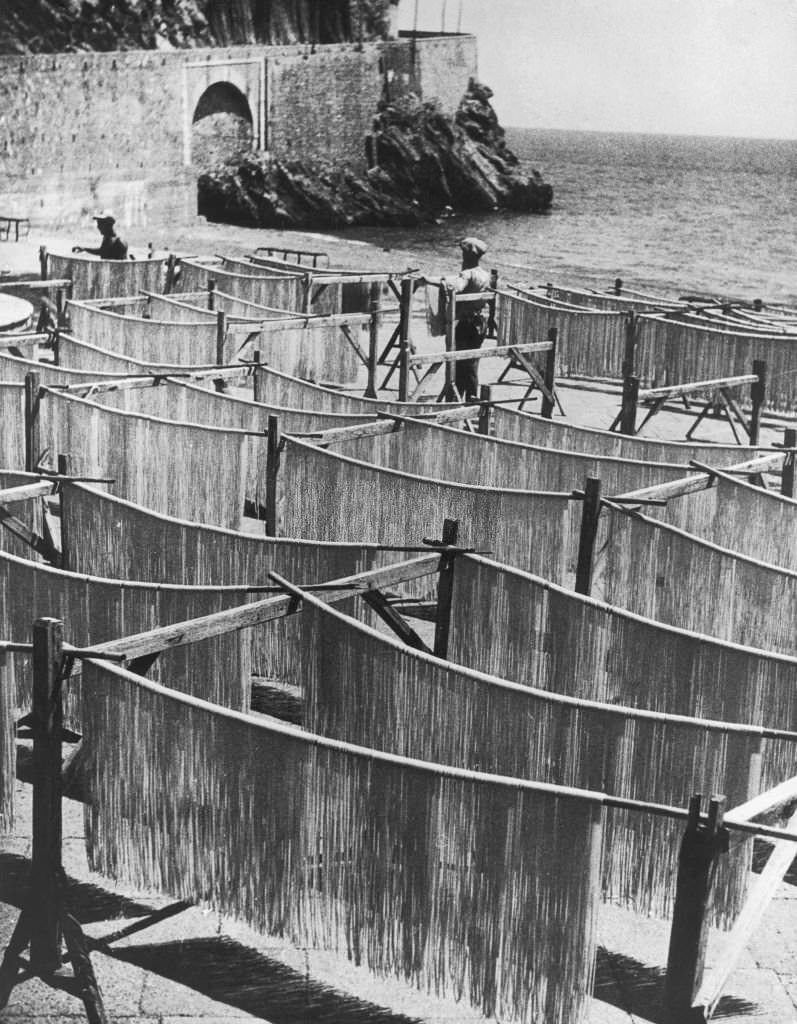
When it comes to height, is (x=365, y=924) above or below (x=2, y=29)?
below

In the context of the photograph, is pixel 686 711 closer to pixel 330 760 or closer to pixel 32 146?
pixel 330 760

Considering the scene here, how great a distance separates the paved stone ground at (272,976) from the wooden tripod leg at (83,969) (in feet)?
0.33

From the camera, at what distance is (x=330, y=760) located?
6027 millimetres

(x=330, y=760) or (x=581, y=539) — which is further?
(x=581, y=539)

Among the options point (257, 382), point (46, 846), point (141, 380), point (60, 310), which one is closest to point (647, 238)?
point (60, 310)

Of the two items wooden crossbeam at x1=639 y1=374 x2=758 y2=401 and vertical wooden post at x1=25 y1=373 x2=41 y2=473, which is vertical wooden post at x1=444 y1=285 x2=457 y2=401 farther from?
vertical wooden post at x1=25 y1=373 x2=41 y2=473

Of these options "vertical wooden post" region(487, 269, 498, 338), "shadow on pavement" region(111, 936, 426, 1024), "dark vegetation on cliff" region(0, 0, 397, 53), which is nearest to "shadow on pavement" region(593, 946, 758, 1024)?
"shadow on pavement" region(111, 936, 426, 1024)

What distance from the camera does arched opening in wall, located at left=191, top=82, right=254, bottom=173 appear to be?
211 feet

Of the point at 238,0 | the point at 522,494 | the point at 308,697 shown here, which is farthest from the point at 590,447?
the point at 238,0

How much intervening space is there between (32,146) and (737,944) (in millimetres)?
48419

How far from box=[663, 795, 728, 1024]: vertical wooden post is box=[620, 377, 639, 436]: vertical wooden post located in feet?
36.7

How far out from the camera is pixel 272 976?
6523mm

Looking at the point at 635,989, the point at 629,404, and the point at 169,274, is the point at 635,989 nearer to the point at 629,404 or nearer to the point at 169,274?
the point at 629,404

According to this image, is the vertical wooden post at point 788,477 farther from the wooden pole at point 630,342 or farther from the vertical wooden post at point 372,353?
the vertical wooden post at point 372,353
